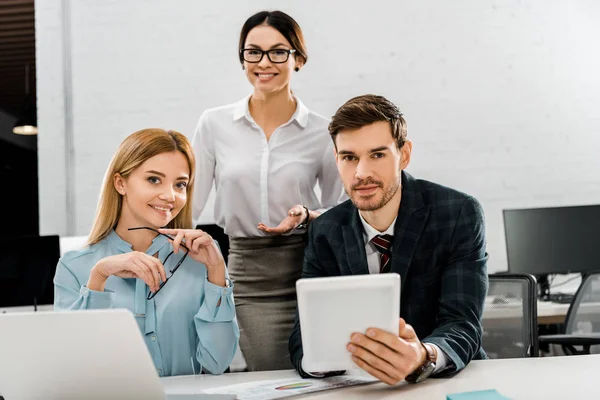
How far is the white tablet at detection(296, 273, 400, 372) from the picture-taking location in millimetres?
1196

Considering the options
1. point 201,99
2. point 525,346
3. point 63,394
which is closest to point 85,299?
point 63,394

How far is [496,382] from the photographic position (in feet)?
4.59

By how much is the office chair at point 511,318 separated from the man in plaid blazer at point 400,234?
40cm

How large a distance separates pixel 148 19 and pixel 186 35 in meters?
0.28

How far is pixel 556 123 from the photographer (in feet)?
14.7

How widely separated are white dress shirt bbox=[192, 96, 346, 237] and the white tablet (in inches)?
44.5

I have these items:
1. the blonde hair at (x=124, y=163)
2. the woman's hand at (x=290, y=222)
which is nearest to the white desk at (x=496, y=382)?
the blonde hair at (x=124, y=163)

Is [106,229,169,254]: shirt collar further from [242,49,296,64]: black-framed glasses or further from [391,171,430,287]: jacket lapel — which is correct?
[242,49,296,64]: black-framed glasses

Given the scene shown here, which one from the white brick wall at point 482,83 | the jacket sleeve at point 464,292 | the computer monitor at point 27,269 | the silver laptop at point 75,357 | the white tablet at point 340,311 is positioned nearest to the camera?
A: the silver laptop at point 75,357

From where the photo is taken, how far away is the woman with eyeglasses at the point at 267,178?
231 cm

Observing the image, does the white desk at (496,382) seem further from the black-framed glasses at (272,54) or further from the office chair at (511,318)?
the black-framed glasses at (272,54)

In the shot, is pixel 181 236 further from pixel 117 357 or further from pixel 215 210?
pixel 215 210

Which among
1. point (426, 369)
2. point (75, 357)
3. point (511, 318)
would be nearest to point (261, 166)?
point (511, 318)

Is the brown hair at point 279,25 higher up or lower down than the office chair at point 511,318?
higher up
